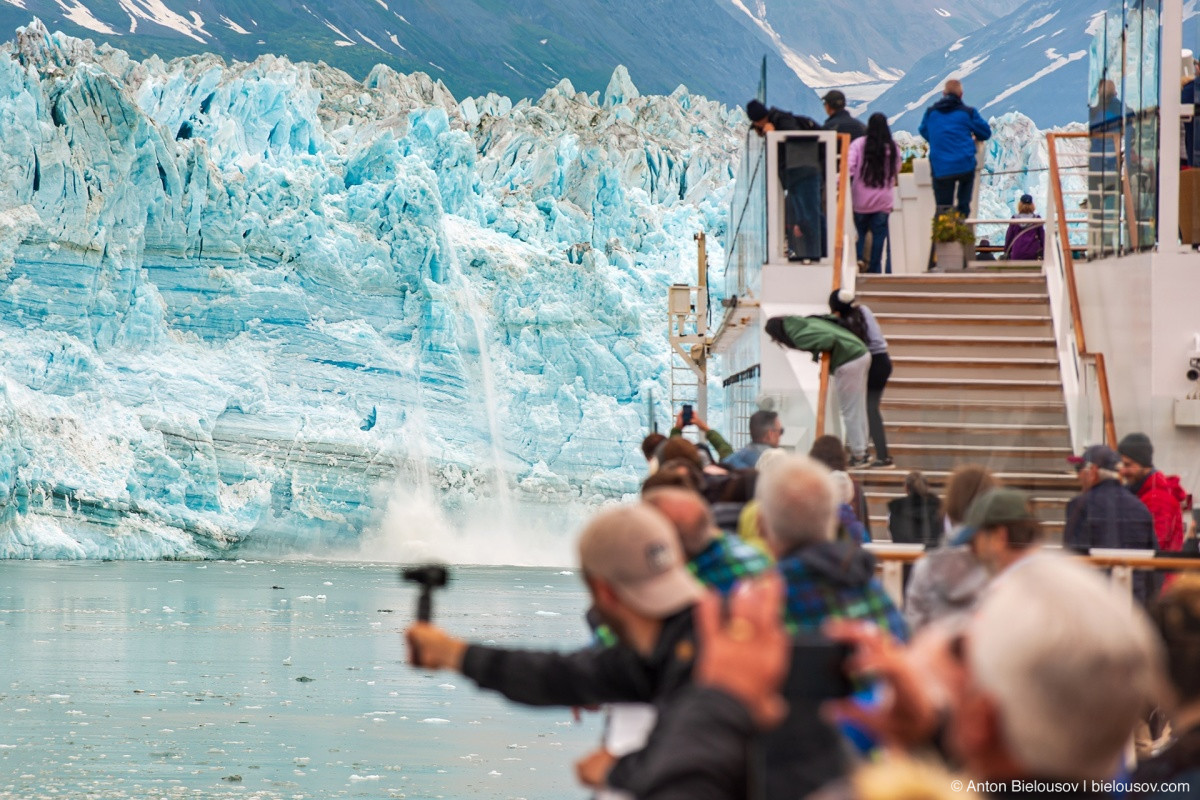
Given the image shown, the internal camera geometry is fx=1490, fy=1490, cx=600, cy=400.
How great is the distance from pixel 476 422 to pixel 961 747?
3249cm

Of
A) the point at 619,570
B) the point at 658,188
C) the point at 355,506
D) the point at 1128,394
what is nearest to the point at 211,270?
the point at 355,506

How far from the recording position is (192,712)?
16.1 m

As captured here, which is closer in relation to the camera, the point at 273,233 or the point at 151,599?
the point at 151,599

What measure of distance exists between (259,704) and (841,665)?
15.9 meters

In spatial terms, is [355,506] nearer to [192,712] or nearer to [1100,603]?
[192,712]

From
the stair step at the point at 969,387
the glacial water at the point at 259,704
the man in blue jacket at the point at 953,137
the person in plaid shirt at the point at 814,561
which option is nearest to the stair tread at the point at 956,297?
the stair step at the point at 969,387

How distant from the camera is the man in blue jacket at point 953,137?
9.38 m

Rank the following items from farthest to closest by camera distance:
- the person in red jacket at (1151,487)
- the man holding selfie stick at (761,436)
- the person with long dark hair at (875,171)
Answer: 1. the person with long dark hair at (875,171)
2. the man holding selfie stick at (761,436)
3. the person in red jacket at (1151,487)

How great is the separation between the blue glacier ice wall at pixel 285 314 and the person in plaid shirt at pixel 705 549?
28286 millimetres

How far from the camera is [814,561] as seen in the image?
2.36 metres

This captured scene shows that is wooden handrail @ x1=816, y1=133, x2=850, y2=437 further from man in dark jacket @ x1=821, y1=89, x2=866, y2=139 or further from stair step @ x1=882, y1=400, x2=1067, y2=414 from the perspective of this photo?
stair step @ x1=882, y1=400, x2=1067, y2=414

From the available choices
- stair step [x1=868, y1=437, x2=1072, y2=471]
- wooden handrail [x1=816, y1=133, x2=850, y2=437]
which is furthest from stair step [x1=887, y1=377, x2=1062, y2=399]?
wooden handrail [x1=816, y1=133, x2=850, y2=437]

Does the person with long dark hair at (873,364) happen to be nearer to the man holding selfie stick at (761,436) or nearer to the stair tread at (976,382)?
the stair tread at (976,382)

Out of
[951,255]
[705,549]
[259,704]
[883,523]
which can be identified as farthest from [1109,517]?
[259,704]
